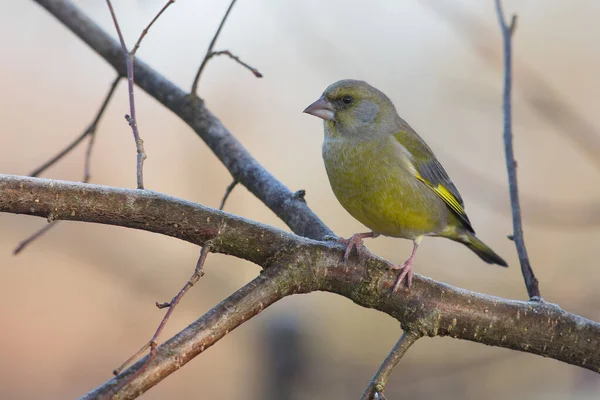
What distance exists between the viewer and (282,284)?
83.9 inches

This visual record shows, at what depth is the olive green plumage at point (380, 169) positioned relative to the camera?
3713mm

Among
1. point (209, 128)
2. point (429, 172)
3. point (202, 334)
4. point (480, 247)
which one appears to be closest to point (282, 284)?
point (202, 334)

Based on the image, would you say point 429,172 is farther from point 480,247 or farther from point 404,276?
point 404,276

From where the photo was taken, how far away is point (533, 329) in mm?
2523

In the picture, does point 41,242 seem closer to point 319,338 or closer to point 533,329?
Answer: point 319,338

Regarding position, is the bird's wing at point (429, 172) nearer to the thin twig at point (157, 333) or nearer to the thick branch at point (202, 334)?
the thick branch at point (202, 334)

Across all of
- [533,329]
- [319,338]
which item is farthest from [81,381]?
[533,329]

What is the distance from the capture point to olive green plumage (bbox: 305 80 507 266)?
12.2 feet

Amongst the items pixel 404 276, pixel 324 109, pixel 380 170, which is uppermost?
pixel 324 109

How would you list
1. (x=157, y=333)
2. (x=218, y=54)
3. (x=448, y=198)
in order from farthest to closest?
(x=448, y=198), (x=218, y=54), (x=157, y=333)

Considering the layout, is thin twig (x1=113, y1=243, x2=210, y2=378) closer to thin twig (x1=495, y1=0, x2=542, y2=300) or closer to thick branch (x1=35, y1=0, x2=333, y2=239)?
thick branch (x1=35, y1=0, x2=333, y2=239)

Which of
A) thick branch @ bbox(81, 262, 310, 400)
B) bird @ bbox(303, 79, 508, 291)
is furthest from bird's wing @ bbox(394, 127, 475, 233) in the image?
thick branch @ bbox(81, 262, 310, 400)

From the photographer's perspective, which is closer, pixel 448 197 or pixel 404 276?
pixel 404 276

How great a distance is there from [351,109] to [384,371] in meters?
2.24
